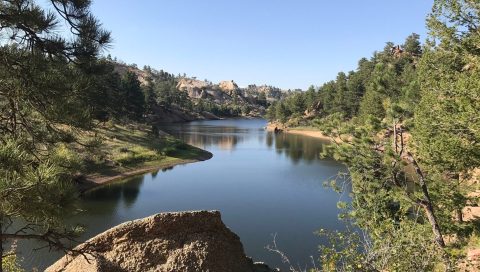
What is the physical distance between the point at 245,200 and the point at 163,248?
28956 millimetres

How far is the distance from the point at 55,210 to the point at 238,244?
6.27 metres

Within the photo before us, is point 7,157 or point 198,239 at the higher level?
point 7,157

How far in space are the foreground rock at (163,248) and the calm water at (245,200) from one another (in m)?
6.84

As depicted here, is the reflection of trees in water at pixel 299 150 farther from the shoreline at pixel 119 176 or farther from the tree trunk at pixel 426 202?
the tree trunk at pixel 426 202

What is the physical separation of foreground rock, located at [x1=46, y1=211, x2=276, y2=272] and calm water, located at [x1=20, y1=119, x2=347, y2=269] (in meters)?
6.84

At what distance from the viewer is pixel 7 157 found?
574 centimetres

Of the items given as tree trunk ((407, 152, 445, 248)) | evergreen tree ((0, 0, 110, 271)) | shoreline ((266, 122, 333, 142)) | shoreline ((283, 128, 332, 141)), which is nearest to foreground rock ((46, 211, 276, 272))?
evergreen tree ((0, 0, 110, 271))

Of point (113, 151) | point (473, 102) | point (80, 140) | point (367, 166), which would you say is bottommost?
point (113, 151)

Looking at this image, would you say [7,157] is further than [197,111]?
No

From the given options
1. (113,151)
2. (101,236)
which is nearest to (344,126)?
(101,236)

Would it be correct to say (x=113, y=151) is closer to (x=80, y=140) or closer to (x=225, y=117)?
(x=80, y=140)

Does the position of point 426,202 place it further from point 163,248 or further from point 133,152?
point 133,152

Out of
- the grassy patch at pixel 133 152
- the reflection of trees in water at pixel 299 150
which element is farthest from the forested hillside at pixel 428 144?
the reflection of trees in water at pixel 299 150

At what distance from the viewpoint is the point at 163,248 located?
10.5m
